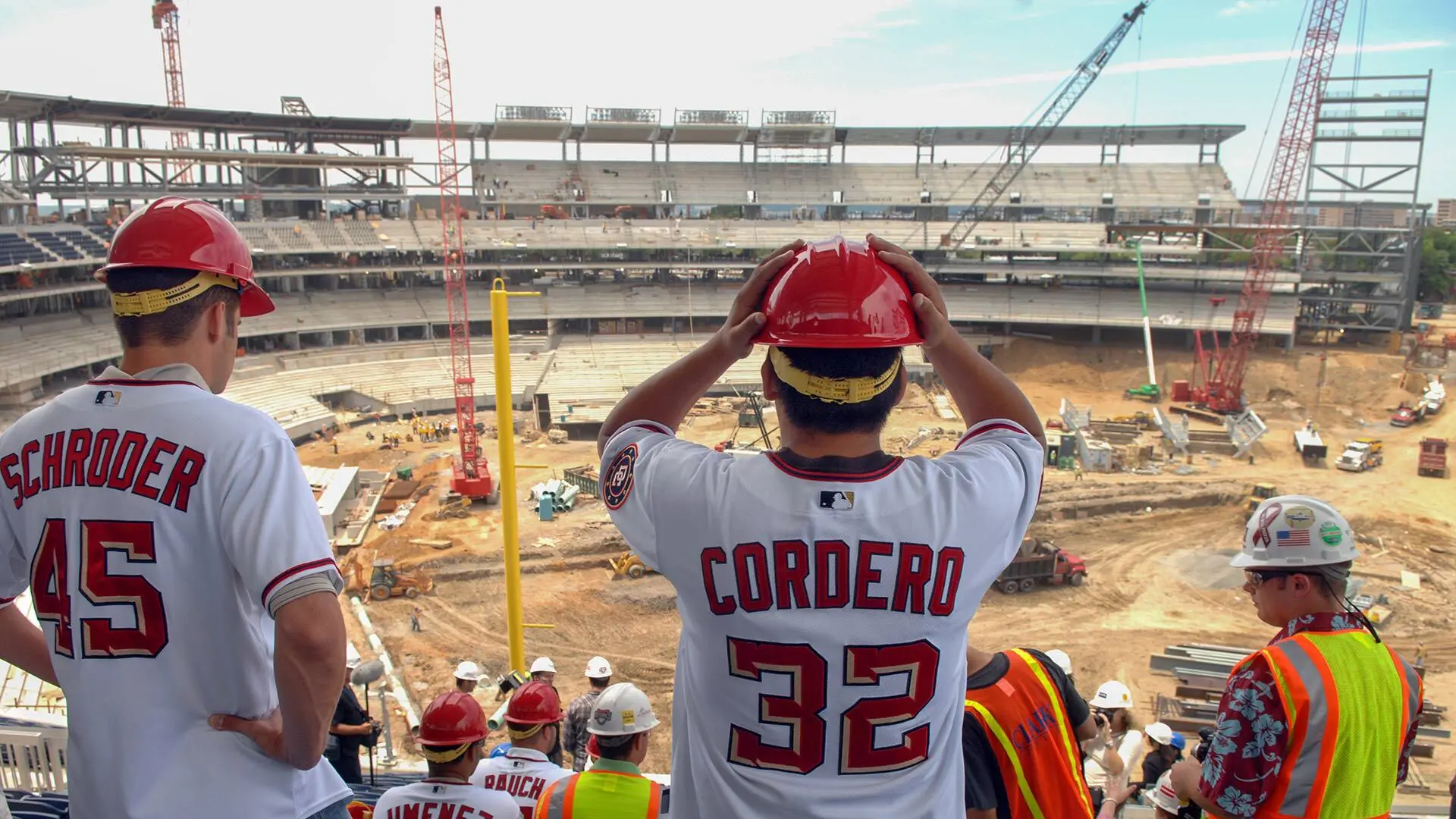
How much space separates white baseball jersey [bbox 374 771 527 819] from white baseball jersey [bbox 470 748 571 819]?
0.52 metres

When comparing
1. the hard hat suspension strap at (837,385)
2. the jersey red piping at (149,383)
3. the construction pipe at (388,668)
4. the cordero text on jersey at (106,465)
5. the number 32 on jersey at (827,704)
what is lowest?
the construction pipe at (388,668)

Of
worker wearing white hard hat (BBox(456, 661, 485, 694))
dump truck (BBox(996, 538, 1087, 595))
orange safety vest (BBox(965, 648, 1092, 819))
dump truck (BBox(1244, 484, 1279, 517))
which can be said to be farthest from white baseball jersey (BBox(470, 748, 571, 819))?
dump truck (BBox(1244, 484, 1279, 517))

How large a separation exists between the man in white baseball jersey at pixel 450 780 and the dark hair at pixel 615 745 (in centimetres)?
38

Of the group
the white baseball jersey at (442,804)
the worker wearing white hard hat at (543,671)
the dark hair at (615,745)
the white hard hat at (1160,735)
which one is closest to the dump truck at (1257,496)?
the white hard hat at (1160,735)

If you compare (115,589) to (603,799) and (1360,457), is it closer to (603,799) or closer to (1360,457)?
(603,799)

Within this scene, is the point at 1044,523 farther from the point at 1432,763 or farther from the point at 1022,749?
the point at 1022,749

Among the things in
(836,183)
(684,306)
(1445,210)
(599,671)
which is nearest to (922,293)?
(599,671)

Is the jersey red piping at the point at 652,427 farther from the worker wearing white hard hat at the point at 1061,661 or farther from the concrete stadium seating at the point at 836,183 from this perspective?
the concrete stadium seating at the point at 836,183

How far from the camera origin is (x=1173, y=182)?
2117 inches

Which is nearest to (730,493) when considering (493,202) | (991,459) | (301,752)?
(991,459)

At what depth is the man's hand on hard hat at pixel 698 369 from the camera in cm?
195

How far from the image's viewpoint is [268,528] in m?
1.91

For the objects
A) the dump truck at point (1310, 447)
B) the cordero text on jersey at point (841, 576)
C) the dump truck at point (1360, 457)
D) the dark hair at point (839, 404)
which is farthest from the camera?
the dump truck at point (1310, 447)

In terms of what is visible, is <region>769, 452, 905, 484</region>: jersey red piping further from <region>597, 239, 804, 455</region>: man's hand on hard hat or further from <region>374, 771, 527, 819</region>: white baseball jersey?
<region>374, 771, 527, 819</region>: white baseball jersey
